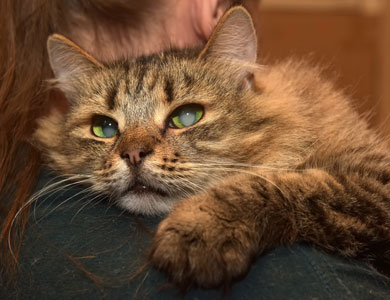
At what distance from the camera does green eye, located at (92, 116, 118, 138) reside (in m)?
1.36

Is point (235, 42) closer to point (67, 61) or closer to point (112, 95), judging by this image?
point (112, 95)

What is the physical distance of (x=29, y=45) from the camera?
4.57 ft

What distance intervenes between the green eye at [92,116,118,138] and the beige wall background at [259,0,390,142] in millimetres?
2589

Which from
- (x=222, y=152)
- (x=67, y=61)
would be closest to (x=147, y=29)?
(x=67, y=61)

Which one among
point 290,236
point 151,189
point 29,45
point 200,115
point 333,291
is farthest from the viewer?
point 29,45

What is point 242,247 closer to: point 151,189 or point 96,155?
point 151,189

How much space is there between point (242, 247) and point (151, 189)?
35 cm

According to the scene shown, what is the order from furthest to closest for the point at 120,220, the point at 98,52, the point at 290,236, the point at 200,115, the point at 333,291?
the point at 98,52 → the point at 200,115 → the point at 120,220 → the point at 290,236 → the point at 333,291

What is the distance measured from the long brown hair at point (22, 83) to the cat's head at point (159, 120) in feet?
0.22

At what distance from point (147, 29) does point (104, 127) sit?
0.44 m

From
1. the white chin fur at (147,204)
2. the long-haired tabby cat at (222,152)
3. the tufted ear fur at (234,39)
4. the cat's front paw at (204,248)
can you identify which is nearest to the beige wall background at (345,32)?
the long-haired tabby cat at (222,152)

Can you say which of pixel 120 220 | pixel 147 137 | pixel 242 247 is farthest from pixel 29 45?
pixel 242 247

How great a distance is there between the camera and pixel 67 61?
1.45 metres

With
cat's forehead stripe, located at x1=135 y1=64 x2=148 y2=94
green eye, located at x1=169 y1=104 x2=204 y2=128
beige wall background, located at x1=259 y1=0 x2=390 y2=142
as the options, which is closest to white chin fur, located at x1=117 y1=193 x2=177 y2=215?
green eye, located at x1=169 y1=104 x2=204 y2=128
